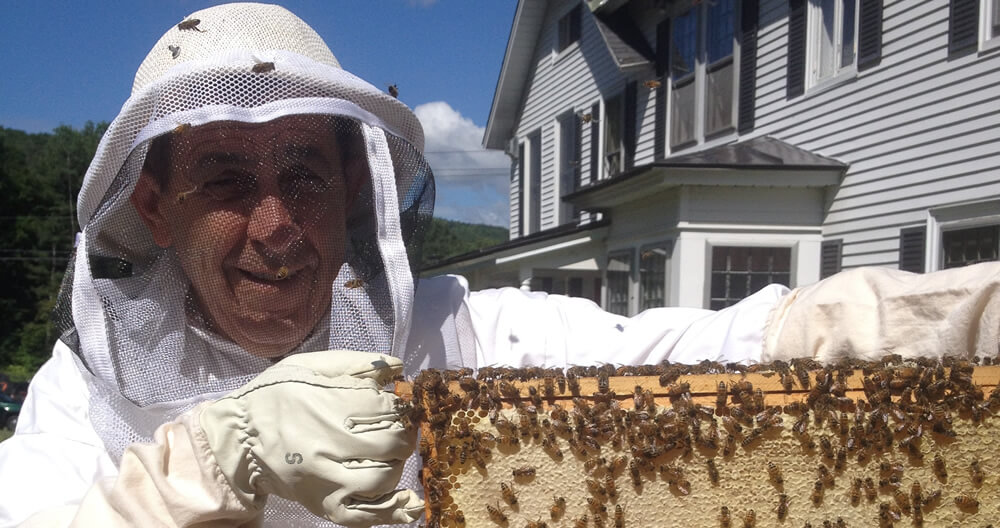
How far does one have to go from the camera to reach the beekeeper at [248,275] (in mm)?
1770

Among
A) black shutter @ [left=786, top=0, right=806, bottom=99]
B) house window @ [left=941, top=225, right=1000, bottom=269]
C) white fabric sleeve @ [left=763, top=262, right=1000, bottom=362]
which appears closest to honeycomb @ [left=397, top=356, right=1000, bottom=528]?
white fabric sleeve @ [left=763, top=262, right=1000, bottom=362]

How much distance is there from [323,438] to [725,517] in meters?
0.78

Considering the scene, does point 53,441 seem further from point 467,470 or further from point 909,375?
point 909,375

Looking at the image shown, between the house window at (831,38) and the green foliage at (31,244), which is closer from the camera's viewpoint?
the house window at (831,38)

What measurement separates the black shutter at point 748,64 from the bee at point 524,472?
32.4 ft

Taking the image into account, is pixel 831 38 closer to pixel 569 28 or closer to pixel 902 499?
pixel 569 28

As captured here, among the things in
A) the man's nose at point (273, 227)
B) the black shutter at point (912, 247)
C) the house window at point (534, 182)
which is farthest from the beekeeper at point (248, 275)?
the house window at point (534, 182)

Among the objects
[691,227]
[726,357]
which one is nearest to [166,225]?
[726,357]

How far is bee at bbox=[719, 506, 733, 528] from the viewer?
1.45 m

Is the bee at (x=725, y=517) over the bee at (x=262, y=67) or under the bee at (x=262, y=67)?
under

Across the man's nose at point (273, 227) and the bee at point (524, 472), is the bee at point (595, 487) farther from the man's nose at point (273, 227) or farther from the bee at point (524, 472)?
the man's nose at point (273, 227)

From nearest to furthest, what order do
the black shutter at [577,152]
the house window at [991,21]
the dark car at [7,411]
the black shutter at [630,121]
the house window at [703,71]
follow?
the house window at [991,21] < the house window at [703,71] < the black shutter at [630,121] < the black shutter at [577,152] < the dark car at [7,411]

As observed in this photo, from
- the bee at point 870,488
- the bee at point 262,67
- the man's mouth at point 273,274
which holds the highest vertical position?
the bee at point 262,67

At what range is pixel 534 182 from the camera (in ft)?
63.0
